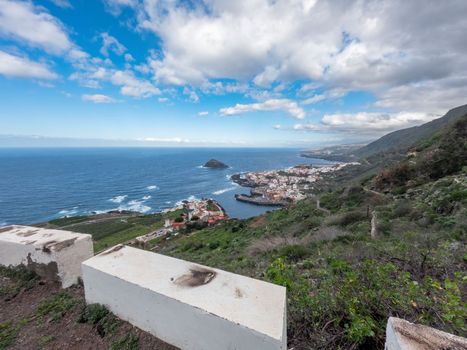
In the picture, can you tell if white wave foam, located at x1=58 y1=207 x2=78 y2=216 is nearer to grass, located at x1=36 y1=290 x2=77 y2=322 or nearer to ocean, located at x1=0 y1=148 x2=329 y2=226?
ocean, located at x1=0 y1=148 x2=329 y2=226

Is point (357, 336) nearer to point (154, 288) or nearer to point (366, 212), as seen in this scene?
point (154, 288)

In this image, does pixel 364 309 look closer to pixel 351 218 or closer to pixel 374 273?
pixel 374 273

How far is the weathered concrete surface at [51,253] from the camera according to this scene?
126 inches

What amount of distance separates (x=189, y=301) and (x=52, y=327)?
6.59 feet

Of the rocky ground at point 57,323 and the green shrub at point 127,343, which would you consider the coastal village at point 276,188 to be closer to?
the rocky ground at point 57,323

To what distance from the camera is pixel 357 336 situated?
193cm

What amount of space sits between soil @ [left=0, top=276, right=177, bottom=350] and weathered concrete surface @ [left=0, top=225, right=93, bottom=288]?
20 centimetres

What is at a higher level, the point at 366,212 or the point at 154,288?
the point at 154,288

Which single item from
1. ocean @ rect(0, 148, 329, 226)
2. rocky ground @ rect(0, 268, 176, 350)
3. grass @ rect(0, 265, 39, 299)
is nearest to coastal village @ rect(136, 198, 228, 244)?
ocean @ rect(0, 148, 329, 226)

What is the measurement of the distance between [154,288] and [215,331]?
71 cm

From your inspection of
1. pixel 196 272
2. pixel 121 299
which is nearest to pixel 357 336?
pixel 196 272

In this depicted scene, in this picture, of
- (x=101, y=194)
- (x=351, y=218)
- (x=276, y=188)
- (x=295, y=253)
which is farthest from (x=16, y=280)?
(x=101, y=194)

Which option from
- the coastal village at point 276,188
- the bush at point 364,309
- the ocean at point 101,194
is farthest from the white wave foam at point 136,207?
the bush at point 364,309

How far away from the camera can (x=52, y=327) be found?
257 centimetres
